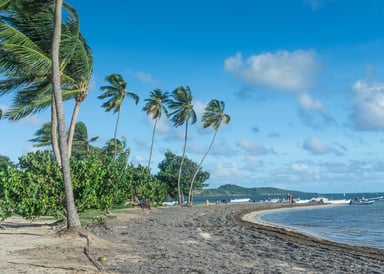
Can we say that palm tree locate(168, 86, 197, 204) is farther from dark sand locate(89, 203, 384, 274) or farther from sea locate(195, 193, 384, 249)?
dark sand locate(89, 203, 384, 274)

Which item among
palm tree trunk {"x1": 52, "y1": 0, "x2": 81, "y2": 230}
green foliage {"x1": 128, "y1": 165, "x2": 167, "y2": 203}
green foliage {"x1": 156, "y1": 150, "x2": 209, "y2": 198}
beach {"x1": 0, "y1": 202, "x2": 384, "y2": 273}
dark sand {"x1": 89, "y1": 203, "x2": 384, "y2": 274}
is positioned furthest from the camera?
green foliage {"x1": 156, "y1": 150, "x2": 209, "y2": 198}

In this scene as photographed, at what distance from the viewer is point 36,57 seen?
16.7 m

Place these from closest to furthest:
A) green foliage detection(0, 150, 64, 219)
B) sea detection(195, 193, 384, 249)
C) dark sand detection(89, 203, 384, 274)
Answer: dark sand detection(89, 203, 384, 274), green foliage detection(0, 150, 64, 219), sea detection(195, 193, 384, 249)

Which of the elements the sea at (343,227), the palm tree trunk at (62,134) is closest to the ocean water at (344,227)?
the sea at (343,227)

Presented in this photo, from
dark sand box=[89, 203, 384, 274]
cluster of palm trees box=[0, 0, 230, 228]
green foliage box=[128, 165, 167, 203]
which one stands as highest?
cluster of palm trees box=[0, 0, 230, 228]

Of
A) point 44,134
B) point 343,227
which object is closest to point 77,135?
point 44,134

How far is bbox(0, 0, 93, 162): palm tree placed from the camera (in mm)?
16484

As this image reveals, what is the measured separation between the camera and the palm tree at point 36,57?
16.5 meters

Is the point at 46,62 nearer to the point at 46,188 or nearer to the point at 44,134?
the point at 46,188

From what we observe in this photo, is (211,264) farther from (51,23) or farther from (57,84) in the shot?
(51,23)

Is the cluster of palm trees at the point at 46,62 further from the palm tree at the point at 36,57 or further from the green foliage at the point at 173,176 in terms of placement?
the green foliage at the point at 173,176

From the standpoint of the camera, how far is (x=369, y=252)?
17266 mm

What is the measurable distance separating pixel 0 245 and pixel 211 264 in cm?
721

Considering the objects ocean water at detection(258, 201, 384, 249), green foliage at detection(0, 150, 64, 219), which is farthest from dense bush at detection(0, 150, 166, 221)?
ocean water at detection(258, 201, 384, 249)
